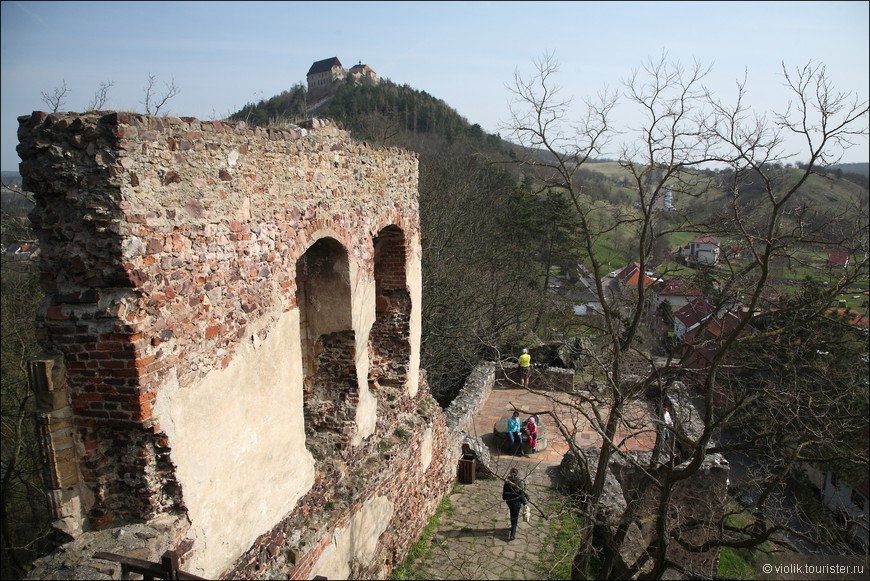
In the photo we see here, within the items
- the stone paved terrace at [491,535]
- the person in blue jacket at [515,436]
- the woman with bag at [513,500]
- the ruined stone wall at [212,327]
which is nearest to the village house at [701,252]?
→ the stone paved terrace at [491,535]

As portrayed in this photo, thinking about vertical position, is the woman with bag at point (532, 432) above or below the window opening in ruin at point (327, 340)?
below

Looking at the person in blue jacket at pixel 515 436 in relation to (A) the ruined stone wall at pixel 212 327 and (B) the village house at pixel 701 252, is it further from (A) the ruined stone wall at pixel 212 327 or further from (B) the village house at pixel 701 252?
(A) the ruined stone wall at pixel 212 327

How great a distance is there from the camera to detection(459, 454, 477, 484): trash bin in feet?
32.8

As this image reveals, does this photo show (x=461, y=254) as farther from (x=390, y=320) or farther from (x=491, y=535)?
(x=491, y=535)

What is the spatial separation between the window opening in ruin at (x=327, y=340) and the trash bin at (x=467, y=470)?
4.23m

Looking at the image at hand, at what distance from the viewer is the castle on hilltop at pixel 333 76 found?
30.4 meters

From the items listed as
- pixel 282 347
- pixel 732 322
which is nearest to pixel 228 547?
pixel 282 347

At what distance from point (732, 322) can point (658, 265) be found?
3.59m

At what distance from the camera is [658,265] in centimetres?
955

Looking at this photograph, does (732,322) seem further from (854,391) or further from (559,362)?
(559,362)

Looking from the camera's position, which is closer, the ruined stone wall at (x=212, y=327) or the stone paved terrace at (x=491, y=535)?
the ruined stone wall at (x=212, y=327)

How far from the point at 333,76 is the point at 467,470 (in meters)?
26.8

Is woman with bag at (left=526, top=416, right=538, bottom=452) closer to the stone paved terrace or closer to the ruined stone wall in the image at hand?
the stone paved terrace

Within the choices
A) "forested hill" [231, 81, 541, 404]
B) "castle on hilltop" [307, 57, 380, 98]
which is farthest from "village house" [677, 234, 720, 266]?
"castle on hilltop" [307, 57, 380, 98]
